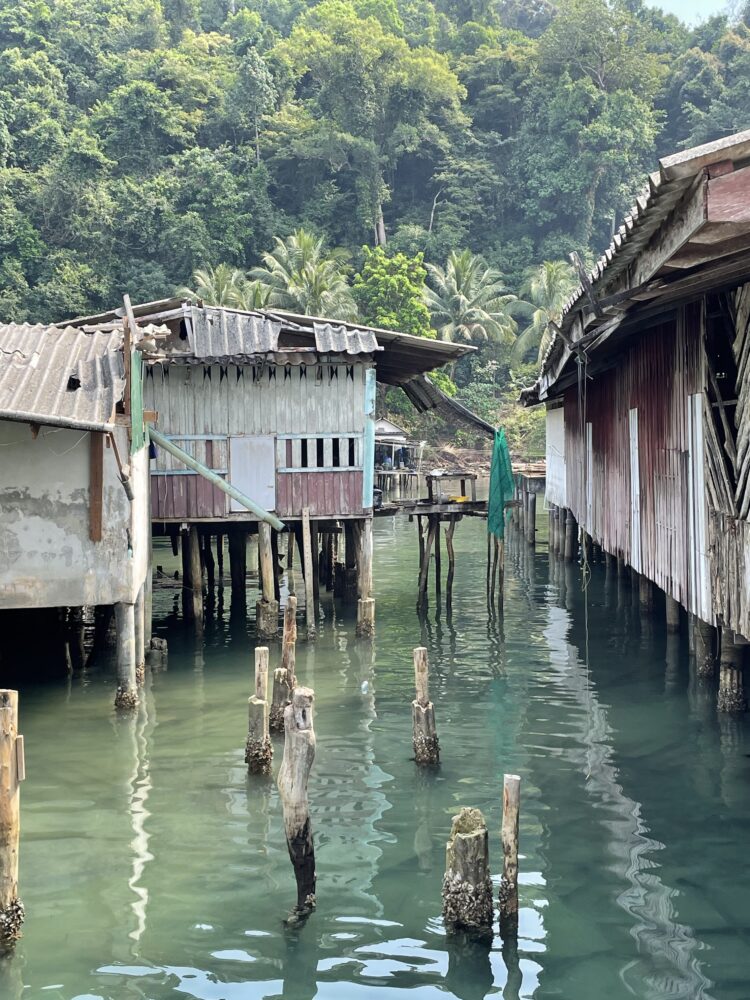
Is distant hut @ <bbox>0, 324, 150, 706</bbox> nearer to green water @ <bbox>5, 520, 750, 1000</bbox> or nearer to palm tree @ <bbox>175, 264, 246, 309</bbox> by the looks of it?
green water @ <bbox>5, 520, 750, 1000</bbox>

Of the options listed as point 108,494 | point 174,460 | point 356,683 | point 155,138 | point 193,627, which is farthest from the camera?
point 155,138

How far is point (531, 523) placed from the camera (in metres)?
29.8

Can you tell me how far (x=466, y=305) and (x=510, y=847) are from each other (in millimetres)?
41065

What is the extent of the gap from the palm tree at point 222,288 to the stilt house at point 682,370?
23.9 m

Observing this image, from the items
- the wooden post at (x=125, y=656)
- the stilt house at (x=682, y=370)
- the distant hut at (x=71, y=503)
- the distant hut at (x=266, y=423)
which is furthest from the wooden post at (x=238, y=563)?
the wooden post at (x=125, y=656)

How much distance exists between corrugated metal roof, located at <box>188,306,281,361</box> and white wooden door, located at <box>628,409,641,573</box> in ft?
17.8

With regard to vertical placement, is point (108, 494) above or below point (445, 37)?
below

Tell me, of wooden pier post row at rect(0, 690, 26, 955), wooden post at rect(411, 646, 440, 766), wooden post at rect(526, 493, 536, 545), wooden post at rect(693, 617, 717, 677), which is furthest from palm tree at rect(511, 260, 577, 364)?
wooden pier post row at rect(0, 690, 26, 955)

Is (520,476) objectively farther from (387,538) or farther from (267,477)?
(267,477)

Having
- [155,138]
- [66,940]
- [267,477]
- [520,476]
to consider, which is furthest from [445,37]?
[66,940]

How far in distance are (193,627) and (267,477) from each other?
9.93ft

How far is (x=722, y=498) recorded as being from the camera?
10.1m

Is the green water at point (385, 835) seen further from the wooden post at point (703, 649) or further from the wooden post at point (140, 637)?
the wooden post at point (703, 649)

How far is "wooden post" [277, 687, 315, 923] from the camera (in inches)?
290
